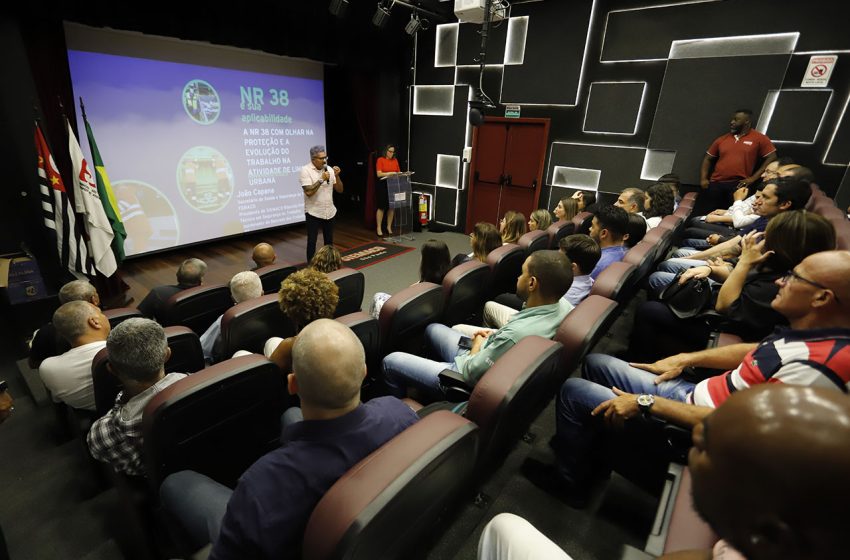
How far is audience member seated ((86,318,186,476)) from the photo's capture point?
1310mm

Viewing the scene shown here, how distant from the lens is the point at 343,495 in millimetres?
746

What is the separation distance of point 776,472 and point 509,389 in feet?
2.40

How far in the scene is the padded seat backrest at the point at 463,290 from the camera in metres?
2.30

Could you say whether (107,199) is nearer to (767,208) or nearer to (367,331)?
(367,331)

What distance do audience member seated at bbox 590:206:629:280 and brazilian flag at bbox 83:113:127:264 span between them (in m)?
4.34

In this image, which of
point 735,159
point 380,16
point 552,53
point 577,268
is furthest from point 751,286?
point 380,16

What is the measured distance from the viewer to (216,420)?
131 centimetres

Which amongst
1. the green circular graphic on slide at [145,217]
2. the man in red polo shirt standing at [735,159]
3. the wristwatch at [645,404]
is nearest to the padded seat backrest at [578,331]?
the wristwatch at [645,404]

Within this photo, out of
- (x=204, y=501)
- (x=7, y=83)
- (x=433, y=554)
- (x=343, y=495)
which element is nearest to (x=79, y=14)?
(x=7, y=83)

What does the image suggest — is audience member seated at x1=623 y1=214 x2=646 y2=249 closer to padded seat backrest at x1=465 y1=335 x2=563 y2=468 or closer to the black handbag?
the black handbag

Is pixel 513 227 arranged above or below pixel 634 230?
below

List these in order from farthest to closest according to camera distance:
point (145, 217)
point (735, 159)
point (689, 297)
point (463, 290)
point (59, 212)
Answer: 1. point (145, 217)
2. point (735, 159)
3. point (59, 212)
4. point (463, 290)
5. point (689, 297)

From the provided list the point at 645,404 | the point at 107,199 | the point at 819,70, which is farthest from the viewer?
the point at 819,70

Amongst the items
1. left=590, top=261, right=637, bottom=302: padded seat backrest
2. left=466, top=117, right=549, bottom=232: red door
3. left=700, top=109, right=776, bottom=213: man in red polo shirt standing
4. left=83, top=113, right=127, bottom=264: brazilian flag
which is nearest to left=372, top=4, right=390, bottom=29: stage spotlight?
left=466, top=117, right=549, bottom=232: red door
